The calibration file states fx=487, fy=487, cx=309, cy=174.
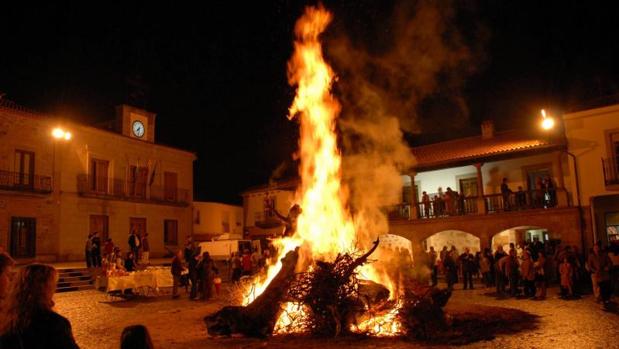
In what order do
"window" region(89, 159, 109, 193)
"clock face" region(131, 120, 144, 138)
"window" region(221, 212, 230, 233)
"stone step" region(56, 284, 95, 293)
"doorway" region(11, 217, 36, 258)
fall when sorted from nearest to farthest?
"stone step" region(56, 284, 95, 293), "doorway" region(11, 217, 36, 258), "window" region(89, 159, 109, 193), "clock face" region(131, 120, 144, 138), "window" region(221, 212, 230, 233)

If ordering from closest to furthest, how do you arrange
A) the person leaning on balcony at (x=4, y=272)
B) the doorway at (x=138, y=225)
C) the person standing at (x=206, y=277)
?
1. the person leaning on balcony at (x=4, y=272)
2. the person standing at (x=206, y=277)
3. the doorway at (x=138, y=225)

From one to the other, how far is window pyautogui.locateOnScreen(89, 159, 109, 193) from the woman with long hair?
2708cm

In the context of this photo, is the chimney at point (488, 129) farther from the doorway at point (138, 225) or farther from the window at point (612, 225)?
the doorway at point (138, 225)

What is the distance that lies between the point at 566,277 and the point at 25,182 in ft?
78.7

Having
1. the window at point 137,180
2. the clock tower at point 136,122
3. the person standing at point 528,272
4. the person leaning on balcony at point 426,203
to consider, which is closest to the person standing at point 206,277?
the person standing at point 528,272

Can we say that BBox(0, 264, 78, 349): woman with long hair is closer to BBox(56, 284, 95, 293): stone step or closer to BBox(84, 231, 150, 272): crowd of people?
BBox(84, 231, 150, 272): crowd of people

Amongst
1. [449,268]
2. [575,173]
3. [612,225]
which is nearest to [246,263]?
[449,268]

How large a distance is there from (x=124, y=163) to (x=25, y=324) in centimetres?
2916

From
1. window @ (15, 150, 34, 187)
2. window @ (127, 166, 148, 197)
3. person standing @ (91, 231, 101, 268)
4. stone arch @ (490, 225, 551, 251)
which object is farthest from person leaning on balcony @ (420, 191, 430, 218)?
window @ (15, 150, 34, 187)

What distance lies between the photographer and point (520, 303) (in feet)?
44.6

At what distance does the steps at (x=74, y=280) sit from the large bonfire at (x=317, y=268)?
1042 cm

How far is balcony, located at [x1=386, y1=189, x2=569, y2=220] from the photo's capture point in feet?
70.9

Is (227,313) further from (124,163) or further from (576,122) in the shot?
(124,163)

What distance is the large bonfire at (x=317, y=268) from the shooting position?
927 cm
